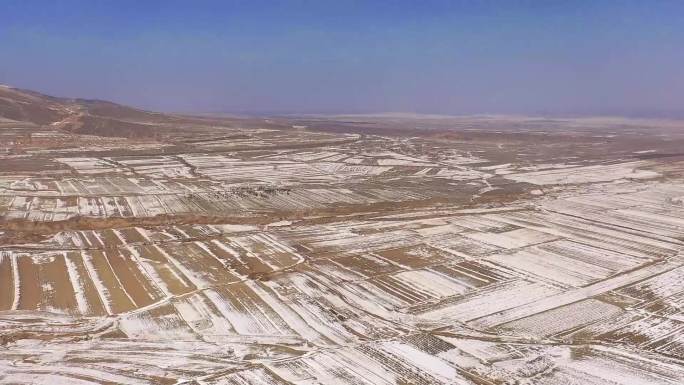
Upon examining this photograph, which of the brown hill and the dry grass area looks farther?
the brown hill

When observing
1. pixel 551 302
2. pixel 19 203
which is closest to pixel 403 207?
pixel 551 302

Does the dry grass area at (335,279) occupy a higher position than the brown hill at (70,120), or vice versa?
the brown hill at (70,120)

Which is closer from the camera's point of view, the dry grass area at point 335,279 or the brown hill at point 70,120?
the dry grass area at point 335,279

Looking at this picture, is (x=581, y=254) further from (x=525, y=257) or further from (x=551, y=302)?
(x=551, y=302)

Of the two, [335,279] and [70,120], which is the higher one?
[70,120]

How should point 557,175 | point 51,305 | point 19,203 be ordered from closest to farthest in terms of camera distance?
point 51,305, point 19,203, point 557,175

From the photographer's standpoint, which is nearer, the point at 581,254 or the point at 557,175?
the point at 581,254

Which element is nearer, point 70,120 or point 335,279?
point 335,279

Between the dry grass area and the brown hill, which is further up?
the brown hill
